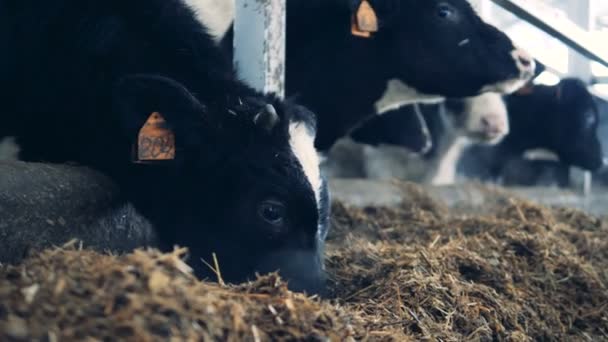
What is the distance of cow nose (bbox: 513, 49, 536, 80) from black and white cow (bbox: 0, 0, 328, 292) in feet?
8.59

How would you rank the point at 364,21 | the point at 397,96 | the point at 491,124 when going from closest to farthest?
1. the point at 364,21
2. the point at 397,96
3. the point at 491,124

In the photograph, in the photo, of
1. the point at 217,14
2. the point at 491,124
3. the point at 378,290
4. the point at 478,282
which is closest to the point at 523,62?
the point at 217,14

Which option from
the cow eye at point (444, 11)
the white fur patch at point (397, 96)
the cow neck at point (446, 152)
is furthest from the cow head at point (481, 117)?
the cow eye at point (444, 11)

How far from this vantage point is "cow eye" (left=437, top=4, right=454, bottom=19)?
530cm

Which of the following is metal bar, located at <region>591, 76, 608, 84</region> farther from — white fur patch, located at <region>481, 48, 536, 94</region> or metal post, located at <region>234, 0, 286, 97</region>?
metal post, located at <region>234, 0, 286, 97</region>

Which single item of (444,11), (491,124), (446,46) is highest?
(444,11)

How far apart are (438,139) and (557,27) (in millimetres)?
4258

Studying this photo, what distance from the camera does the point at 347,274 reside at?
11.2ft

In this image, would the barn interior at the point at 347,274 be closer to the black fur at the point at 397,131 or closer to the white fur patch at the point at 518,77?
the white fur patch at the point at 518,77

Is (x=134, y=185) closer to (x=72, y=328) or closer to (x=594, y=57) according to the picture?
(x=72, y=328)

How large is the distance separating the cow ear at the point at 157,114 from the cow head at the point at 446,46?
8.37 ft

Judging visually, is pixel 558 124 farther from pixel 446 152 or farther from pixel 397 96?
pixel 397 96

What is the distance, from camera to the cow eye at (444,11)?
530 centimetres

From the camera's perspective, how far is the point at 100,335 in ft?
5.28
